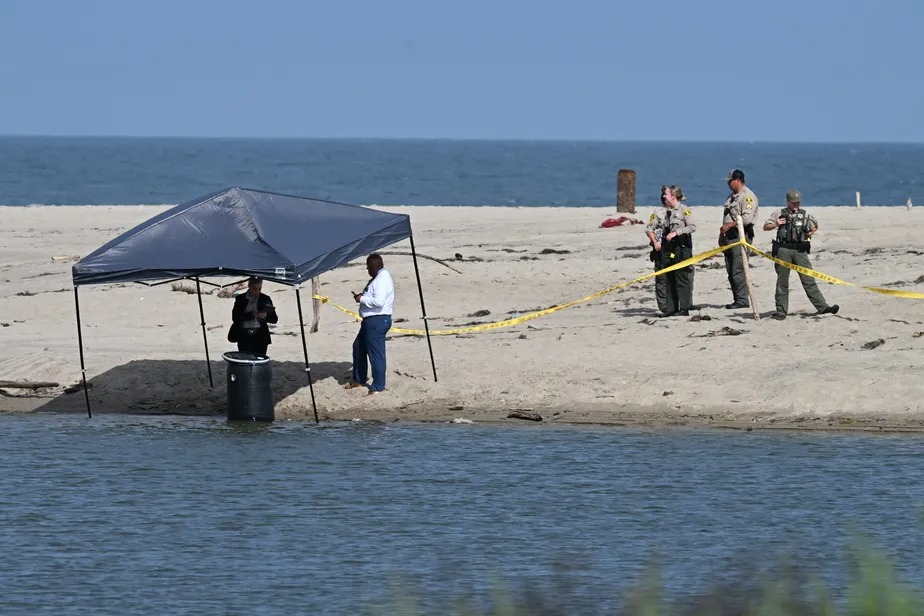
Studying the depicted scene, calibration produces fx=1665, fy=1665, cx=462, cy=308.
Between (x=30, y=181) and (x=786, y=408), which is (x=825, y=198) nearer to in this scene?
(x=30, y=181)

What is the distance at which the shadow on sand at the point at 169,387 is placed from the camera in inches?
734

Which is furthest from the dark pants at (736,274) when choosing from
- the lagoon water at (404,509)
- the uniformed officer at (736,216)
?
the lagoon water at (404,509)

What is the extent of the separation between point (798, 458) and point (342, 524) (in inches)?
188

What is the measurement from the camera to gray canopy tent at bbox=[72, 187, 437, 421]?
1656 cm

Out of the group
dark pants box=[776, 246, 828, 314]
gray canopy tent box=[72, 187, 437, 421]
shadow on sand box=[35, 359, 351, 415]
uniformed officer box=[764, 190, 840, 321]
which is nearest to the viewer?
gray canopy tent box=[72, 187, 437, 421]

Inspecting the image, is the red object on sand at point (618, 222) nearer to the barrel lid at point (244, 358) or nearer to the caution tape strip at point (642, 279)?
the caution tape strip at point (642, 279)

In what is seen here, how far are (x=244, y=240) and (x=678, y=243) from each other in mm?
6100

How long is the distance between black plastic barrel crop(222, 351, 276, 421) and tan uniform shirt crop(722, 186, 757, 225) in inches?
251

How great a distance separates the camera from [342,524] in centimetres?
1328

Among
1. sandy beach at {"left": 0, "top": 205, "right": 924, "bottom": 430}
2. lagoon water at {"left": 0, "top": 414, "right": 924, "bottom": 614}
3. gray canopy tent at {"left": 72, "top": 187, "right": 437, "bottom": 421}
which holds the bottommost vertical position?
lagoon water at {"left": 0, "top": 414, "right": 924, "bottom": 614}

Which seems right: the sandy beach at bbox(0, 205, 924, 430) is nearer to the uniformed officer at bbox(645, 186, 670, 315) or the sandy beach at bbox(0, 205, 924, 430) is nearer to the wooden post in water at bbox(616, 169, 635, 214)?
the uniformed officer at bbox(645, 186, 670, 315)

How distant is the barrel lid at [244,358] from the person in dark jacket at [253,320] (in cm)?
20

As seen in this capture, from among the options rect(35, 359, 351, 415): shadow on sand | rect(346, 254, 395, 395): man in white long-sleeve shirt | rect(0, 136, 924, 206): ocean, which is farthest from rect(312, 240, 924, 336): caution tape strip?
rect(0, 136, 924, 206): ocean

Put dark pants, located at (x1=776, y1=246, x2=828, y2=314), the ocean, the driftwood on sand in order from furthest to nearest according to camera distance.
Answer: the ocean, dark pants, located at (x1=776, y1=246, x2=828, y2=314), the driftwood on sand
